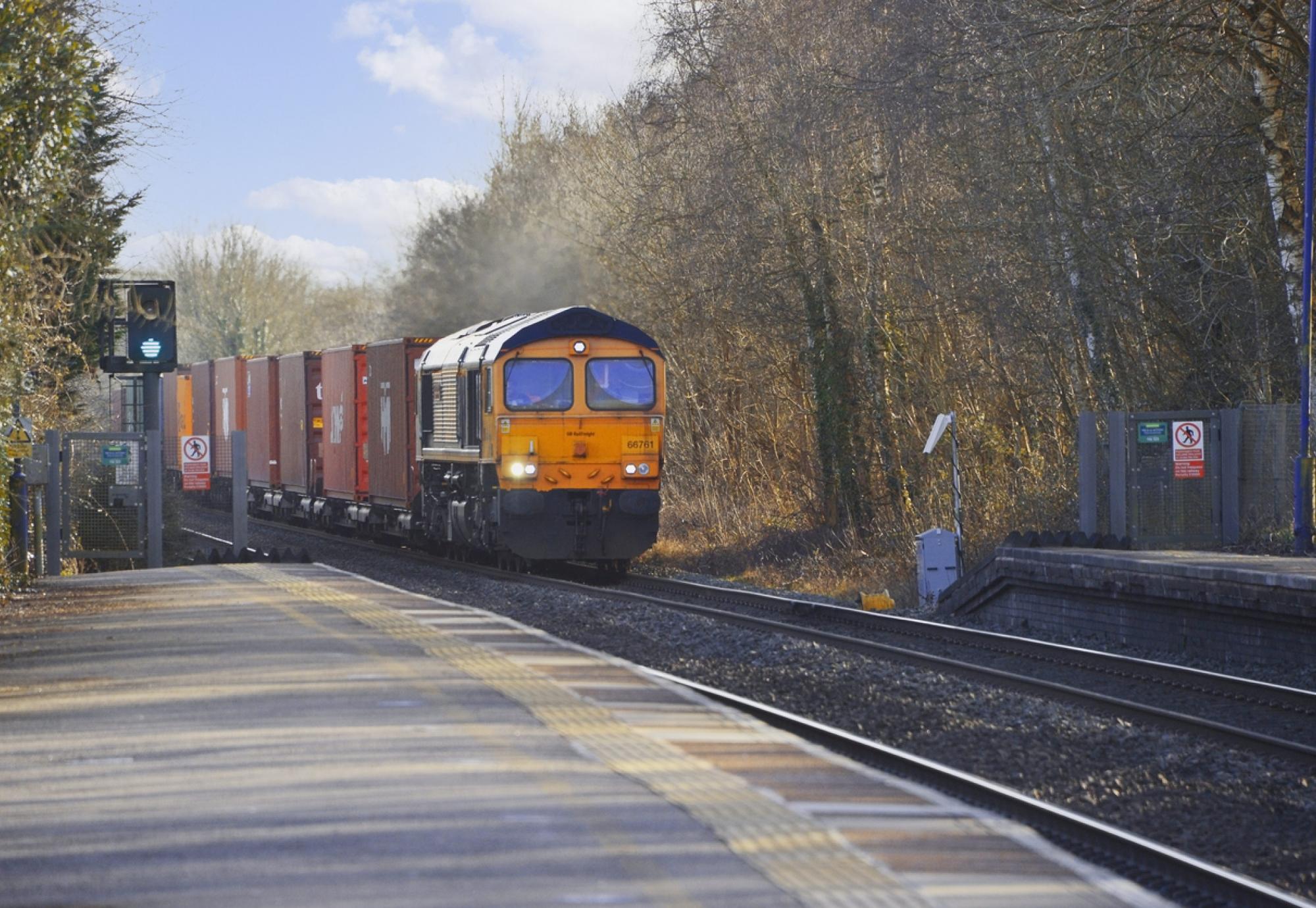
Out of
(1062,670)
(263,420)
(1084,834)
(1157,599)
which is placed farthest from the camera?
(263,420)

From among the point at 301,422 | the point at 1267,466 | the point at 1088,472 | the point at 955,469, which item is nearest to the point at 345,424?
the point at 301,422

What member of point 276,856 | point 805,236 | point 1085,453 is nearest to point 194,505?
point 805,236

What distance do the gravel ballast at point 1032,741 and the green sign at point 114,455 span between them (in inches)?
371

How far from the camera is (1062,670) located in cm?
1263

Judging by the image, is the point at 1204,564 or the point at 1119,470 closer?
the point at 1204,564

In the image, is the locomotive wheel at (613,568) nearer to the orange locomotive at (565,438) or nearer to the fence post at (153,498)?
the orange locomotive at (565,438)

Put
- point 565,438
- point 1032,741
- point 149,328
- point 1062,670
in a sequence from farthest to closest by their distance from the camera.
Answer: point 149,328 < point 565,438 < point 1062,670 < point 1032,741

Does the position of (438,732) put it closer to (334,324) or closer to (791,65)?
(791,65)

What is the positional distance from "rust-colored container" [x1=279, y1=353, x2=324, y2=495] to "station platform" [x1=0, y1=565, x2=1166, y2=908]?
2028 cm

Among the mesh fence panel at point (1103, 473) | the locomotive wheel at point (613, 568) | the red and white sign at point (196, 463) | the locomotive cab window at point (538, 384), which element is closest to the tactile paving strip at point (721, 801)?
the mesh fence panel at point (1103, 473)

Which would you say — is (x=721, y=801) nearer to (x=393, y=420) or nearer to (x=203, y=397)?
(x=393, y=420)

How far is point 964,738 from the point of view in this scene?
9.69m

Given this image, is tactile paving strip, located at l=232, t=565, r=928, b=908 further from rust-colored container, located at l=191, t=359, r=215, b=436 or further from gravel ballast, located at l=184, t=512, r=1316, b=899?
rust-colored container, located at l=191, t=359, r=215, b=436

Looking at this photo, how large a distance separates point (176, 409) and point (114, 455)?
77.5 ft
